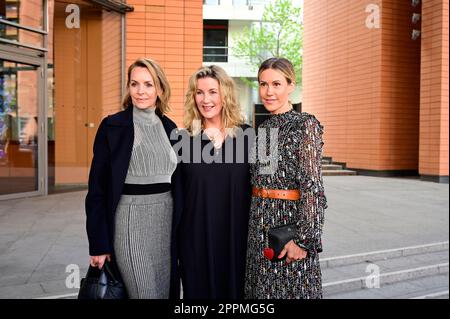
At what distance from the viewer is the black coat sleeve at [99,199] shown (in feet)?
6.70

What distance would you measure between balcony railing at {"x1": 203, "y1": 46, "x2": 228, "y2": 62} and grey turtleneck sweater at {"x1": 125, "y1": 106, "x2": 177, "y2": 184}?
2441 centimetres

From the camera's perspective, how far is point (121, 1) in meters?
8.69

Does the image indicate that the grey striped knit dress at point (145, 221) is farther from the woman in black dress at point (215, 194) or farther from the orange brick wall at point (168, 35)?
the orange brick wall at point (168, 35)

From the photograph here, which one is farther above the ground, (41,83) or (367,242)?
(41,83)

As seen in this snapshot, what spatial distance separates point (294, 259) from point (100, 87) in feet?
26.5

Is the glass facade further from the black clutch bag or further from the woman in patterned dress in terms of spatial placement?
the black clutch bag

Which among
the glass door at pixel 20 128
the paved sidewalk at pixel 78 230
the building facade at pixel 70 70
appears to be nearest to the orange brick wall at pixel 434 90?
the paved sidewalk at pixel 78 230

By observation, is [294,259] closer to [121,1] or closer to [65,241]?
[65,241]

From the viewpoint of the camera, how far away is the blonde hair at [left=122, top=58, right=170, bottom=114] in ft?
6.93

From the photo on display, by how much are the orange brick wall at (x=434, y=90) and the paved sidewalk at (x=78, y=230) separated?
2.10 m

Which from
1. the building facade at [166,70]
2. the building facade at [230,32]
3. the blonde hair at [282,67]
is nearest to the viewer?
the blonde hair at [282,67]

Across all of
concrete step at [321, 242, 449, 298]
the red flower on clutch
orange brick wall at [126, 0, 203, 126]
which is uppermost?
orange brick wall at [126, 0, 203, 126]

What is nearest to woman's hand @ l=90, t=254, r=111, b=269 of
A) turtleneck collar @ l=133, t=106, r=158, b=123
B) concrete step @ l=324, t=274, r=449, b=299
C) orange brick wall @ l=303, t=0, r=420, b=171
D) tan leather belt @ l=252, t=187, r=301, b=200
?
turtleneck collar @ l=133, t=106, r=158, b=123

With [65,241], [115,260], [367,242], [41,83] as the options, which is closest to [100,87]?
[41,83]
